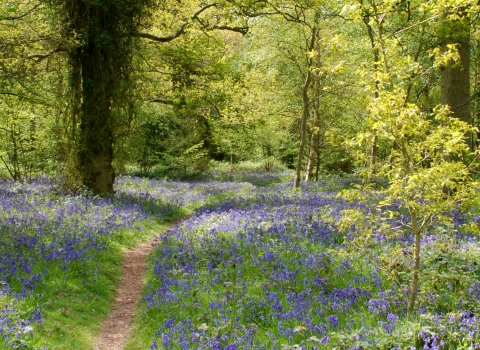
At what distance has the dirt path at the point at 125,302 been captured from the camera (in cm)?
586

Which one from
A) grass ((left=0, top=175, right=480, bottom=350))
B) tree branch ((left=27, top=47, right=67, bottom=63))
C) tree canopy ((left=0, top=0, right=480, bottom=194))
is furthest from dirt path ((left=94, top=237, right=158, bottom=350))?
tree branch ((left=27, top=47, right=67, bottom=63))

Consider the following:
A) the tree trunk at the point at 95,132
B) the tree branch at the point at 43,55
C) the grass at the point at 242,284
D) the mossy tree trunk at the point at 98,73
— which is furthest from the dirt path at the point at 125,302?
the tree branch at the point at 43,55

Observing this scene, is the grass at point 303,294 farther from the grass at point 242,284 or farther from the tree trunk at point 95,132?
the tree trunk at point 95,132

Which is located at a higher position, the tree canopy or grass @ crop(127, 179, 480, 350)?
the tree canopy

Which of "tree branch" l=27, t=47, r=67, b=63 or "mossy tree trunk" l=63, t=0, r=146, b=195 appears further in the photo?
"mossy tree trunk" l=63, t=0, r=146, b=195

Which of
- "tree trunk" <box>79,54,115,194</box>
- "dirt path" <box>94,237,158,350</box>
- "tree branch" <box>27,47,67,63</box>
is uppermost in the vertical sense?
"tree branch" <box>27,47,67,63</box>

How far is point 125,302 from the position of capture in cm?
722

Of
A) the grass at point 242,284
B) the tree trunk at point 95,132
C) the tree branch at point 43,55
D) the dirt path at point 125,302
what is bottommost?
the dirt path at point 125,302

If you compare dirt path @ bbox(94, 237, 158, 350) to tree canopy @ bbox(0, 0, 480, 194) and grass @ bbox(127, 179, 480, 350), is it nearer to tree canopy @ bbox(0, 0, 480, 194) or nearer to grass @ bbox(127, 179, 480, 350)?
grass @ bbox(127, 179, 480, 350)

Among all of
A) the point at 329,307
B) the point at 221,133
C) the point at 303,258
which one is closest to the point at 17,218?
the point at 303,258

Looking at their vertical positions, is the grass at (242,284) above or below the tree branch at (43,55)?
below

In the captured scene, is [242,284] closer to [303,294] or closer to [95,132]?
[303,294]

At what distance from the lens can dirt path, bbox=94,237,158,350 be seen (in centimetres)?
586

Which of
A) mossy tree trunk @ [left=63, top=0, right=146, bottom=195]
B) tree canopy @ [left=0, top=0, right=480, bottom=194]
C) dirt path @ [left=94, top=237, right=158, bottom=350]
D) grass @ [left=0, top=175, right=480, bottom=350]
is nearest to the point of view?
grass @ [left=0, top=175, right=480, bottom=350]
